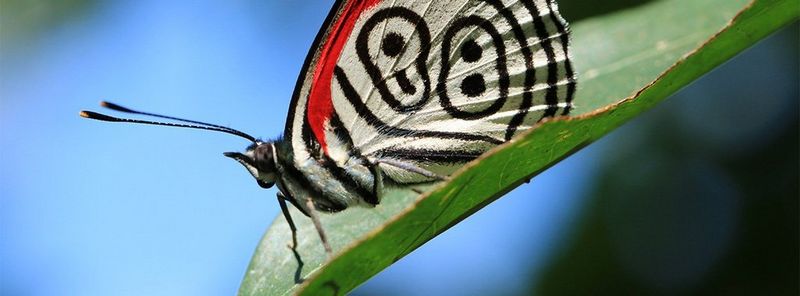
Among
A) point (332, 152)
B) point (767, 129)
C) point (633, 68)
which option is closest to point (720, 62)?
point (633, 68)

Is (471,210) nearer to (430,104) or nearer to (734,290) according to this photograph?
(430,104)

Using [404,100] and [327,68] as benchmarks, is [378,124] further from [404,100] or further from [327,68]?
[327,68]

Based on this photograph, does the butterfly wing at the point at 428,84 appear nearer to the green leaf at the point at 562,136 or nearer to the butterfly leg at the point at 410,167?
the butterfly leg at the point at 410,167

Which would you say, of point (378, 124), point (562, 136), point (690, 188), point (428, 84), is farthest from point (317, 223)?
point (690, 188)

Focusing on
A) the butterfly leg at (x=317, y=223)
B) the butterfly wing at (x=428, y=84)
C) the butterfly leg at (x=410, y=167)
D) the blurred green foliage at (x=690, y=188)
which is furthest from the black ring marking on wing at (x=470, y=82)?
the blurred green foliage at (x=690, y=188)

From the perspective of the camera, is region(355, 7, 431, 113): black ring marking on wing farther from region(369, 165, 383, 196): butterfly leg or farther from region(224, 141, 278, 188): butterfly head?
region(224, 141, 278, 188): butterfly head

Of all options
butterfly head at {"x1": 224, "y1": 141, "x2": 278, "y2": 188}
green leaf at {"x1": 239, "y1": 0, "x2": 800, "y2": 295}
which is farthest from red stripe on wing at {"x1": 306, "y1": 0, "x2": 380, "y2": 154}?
green leaf at {"x1": 239, "y1": 0, "x2": 800, "y2": 295}
